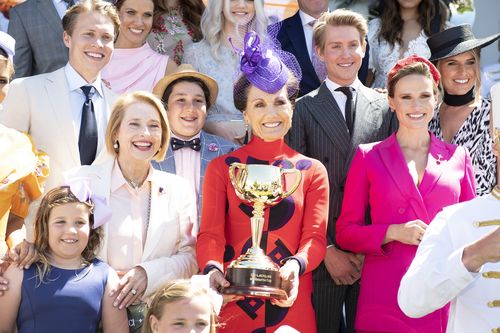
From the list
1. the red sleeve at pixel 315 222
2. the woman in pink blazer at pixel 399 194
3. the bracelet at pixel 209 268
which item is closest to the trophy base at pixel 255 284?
the bracelet at pixel 209 268

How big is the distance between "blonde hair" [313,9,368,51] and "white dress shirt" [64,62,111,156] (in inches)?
51.6

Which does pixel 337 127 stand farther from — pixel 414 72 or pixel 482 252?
pixel 482 252

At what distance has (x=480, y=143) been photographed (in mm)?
5676

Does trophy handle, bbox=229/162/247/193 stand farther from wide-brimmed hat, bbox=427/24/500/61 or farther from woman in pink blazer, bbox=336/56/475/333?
wide-brimmed hat, bbox=427/24/500/61

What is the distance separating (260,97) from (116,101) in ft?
2.38

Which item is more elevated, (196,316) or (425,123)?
(425,123)

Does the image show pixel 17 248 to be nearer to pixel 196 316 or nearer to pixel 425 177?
pixel 196 316

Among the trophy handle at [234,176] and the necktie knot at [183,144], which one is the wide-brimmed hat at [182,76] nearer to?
the necktie knot at [183,144]

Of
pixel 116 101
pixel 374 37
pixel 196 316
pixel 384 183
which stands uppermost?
pixel 374 37

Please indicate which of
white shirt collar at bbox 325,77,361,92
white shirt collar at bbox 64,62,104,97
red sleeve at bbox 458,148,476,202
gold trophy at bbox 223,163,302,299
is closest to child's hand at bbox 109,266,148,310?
gold trophy at bbox 223,163,302,299

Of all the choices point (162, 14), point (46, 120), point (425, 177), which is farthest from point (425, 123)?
point (162, 14)

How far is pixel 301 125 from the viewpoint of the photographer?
5543mm

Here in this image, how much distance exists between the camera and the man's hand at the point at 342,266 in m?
5.25

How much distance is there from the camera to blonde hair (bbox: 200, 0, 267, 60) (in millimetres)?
6266
